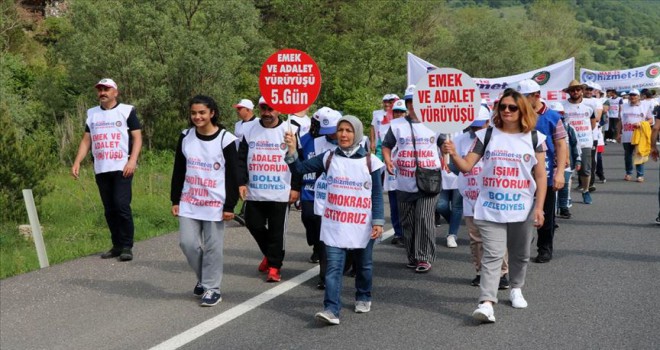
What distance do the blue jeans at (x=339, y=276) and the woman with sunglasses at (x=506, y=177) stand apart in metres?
0.92

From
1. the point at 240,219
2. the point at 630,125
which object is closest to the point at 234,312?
the point at 240,219

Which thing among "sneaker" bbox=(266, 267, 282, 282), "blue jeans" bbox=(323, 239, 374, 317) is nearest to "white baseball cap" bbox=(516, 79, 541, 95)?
"blue jeans" bbox=(323, 239, 374, 317)

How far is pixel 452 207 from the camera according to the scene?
976 cm

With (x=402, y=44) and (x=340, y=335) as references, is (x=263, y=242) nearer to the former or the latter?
(x=340, y=335)

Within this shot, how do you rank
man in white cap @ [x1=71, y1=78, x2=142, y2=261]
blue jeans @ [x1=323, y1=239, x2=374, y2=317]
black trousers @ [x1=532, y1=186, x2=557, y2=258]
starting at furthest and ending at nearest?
man in white cap @ [x1=71, y1=78, x2=142, y2=261], black trousers @ [x1=532, y1=186, x2=557, y2=258], blue jeans @ [x1=323, y1=239, x2=374, y2=317]

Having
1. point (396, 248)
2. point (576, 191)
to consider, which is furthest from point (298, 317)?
point (576, 191)

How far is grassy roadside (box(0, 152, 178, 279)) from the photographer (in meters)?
9.34

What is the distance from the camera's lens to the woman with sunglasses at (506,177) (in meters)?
6.36

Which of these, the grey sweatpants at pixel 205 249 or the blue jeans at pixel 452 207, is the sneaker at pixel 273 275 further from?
the blue jeans at pixel 452 207

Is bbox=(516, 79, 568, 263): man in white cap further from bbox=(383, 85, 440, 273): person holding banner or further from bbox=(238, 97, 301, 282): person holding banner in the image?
bbox=(238, 97, 301, 282): person holding banner

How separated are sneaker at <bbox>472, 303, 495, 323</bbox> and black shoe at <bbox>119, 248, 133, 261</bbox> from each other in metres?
4.21

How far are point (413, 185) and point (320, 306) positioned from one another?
2.05 metres

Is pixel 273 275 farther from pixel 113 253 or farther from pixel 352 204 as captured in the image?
pixel 113 253

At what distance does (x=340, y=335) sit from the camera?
5945 mm
